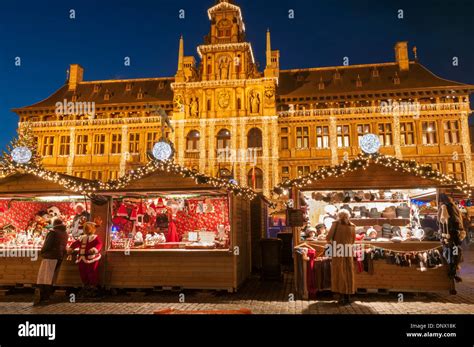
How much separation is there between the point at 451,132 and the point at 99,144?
2843 centimetres

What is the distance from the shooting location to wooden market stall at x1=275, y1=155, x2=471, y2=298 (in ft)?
25.7

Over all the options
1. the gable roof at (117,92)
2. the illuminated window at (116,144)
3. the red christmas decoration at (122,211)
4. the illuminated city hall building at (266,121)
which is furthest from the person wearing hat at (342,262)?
the illuminated window at (116,144)

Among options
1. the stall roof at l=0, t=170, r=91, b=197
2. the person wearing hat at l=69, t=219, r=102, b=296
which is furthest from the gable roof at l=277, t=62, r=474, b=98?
the person wearing hat at l=69, t=219, r=102, b=296

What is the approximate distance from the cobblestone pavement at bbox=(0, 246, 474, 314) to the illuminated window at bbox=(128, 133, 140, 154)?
829 inches

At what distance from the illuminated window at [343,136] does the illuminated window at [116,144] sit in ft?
60.0

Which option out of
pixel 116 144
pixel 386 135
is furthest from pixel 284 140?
pixel 116 144

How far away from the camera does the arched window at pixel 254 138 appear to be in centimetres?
2609

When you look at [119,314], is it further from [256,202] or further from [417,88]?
[417,88]

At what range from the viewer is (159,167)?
8852 mm

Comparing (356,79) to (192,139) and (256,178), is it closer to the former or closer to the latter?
(256,178)

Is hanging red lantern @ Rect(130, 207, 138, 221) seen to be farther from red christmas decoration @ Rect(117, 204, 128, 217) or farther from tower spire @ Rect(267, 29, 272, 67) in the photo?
tower spire @ Rect(267, 29, 272, 67)

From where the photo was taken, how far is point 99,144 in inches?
1149
